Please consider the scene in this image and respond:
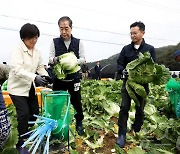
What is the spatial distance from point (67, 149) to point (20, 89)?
0.98 m

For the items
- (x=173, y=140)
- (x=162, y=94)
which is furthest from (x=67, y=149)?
(x=162, y=94)

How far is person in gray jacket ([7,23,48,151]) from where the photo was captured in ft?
13.9

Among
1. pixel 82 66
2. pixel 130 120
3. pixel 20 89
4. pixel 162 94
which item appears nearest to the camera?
pixel 20 89

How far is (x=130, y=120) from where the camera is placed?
621 cm

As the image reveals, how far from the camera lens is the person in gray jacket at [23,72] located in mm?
4250

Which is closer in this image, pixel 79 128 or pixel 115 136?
pixel 79 128

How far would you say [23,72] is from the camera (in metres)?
4.16

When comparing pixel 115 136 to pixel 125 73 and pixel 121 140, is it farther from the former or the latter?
pixel 125 73

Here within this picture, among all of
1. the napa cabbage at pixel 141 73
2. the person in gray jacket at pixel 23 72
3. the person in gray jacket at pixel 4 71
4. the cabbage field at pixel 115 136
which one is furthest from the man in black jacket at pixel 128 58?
the person in gray jacket at pixel 4 71

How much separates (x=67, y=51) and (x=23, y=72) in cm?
99

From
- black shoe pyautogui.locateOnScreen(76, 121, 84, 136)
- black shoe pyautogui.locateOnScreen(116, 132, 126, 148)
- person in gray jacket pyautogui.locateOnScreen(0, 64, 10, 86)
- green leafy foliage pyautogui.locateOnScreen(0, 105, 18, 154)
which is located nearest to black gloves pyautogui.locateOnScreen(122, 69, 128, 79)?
black shoe pyautogui.locateOnScreen(116, 132, 126, 148)

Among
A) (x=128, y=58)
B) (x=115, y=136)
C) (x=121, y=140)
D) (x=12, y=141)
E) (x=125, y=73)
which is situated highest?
(x=128, y=58)

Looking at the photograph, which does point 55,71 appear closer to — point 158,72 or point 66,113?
point 66,113

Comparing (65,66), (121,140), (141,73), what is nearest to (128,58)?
(141,73)
